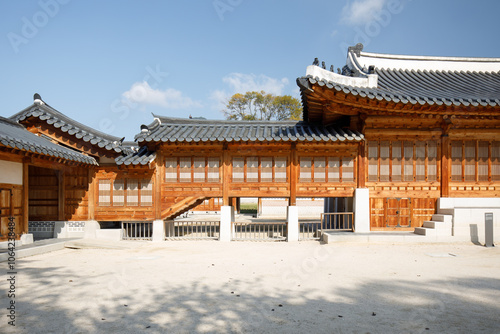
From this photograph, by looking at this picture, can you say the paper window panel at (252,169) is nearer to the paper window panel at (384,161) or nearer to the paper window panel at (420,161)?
the paper window panel at (384,161)

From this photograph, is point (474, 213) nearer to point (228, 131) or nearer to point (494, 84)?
point (494, 84)

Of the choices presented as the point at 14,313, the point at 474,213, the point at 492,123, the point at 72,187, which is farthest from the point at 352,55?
the point at 14,313

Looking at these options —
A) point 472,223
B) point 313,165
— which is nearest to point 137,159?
point 313,165

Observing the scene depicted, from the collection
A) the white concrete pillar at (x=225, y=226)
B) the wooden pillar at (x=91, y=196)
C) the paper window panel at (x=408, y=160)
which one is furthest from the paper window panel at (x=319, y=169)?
the wooden pillar at (x=91, y=196)

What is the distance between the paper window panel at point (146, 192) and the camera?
554 inches

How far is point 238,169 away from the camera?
1405 centimetres

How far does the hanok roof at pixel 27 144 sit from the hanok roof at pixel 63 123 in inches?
25.2

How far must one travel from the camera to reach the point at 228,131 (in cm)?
1435

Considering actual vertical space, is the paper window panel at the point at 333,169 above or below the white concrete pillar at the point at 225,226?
above

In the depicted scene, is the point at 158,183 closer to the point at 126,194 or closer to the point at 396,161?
the point at 126,194

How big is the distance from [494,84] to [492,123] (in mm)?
3438

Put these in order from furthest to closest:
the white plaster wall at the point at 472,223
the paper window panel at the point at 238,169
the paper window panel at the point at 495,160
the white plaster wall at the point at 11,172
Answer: the paper window panel at the point at 238,169 → the paper window panel at the point at 495,160 → the white plaster wall at the point at 472,223 → the white plaster wall at the point at 11,172

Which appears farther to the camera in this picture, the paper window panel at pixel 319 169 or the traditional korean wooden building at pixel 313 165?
the paper window panel at pixel 319 169

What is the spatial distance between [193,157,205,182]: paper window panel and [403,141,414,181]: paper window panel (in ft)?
29.0
